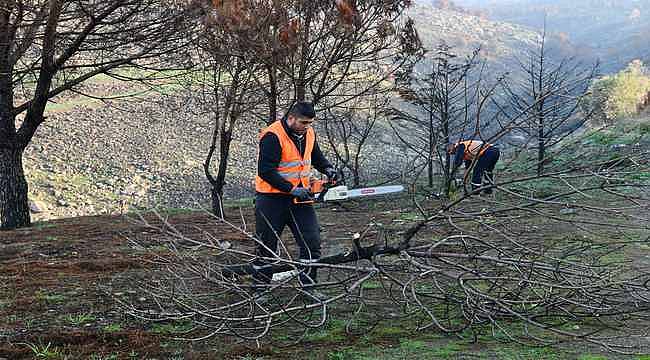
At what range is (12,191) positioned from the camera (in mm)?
11523

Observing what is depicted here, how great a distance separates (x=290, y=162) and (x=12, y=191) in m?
7.53

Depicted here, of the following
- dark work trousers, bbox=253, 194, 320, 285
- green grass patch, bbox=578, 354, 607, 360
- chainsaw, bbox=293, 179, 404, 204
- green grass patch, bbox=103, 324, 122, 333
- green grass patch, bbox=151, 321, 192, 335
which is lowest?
green grass patch, bbox=578, 354, 607, 360

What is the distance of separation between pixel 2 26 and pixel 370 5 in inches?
235

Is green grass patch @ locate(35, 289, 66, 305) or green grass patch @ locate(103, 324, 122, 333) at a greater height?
green grass patch @ locate(35, 289, 66, 305)

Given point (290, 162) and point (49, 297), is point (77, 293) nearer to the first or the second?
point (49, 297)

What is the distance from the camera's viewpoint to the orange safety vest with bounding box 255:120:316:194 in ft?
18.5

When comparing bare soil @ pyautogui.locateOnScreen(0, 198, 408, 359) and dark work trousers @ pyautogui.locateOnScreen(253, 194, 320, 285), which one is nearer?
bare soil @ pyautogui.locateOnScreen(0, 198, 408, 359)

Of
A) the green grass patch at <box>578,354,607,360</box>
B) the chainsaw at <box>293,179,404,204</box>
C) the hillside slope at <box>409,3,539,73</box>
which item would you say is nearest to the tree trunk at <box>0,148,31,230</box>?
the chainsaw at <box>293,179,404,204</box>

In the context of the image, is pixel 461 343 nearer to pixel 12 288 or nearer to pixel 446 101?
pixel 12 288

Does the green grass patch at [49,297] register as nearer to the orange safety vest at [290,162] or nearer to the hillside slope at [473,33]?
the orange safety vest at [290,162]

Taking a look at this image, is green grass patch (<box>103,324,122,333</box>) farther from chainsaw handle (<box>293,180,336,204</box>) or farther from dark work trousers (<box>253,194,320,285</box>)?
chainsaw handle (<box>293,180,336,204</box>)

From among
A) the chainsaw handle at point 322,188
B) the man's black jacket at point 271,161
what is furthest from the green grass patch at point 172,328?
the chainsaw handle at point 322,188

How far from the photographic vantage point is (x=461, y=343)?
4.69m

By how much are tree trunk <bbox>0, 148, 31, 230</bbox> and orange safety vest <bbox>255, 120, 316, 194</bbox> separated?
7133 mm
